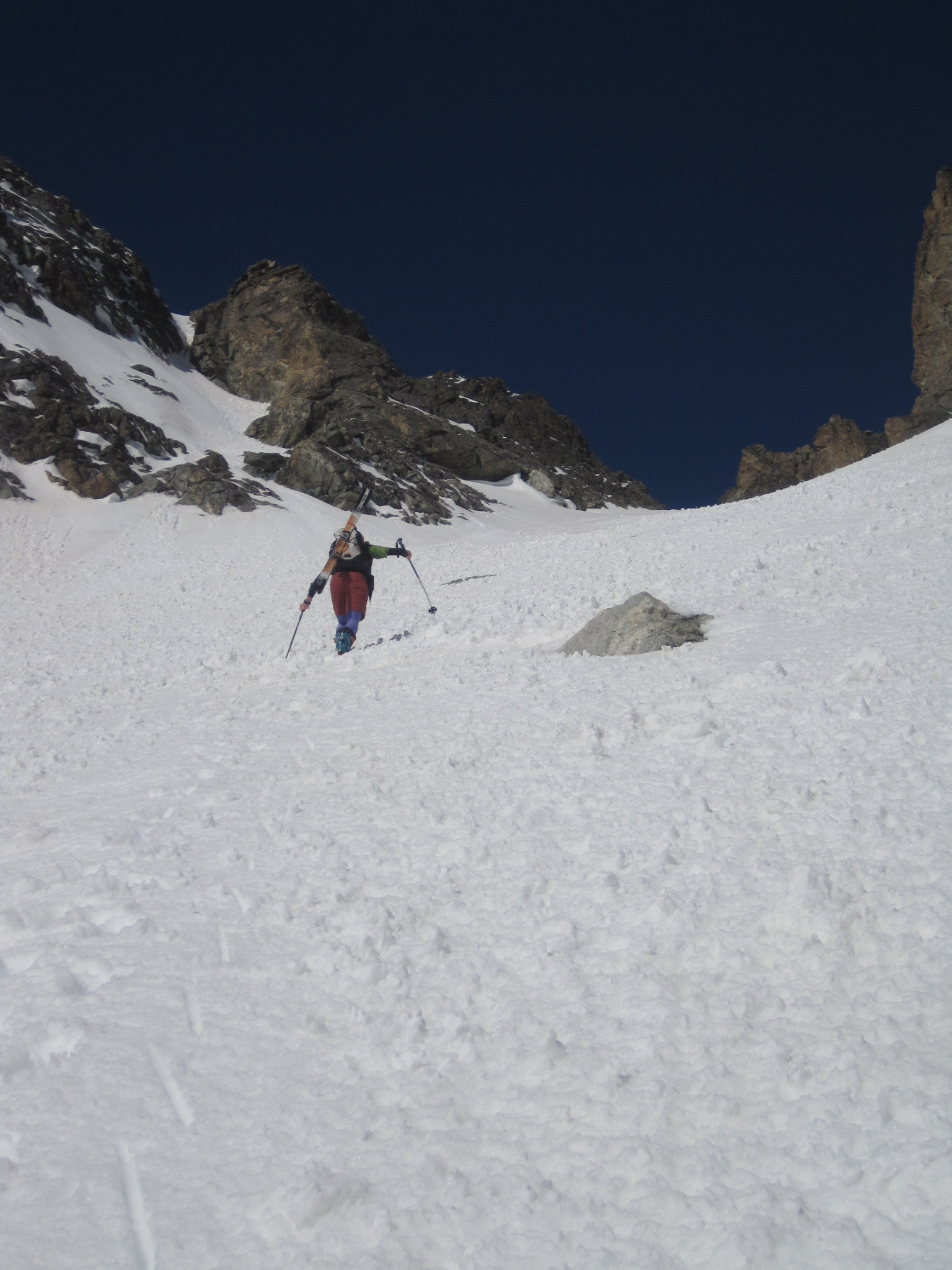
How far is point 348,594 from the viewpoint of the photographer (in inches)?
468

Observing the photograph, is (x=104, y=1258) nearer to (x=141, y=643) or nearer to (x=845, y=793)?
(x=845, y=793)

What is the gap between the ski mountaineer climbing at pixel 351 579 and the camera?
11719 millimetres

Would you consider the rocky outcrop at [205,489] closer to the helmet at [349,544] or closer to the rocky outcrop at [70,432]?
the rocky outcrop at [70,432]

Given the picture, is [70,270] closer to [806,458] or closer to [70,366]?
[70,366]

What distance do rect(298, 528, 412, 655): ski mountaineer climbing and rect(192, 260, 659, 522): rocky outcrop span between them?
3357cm

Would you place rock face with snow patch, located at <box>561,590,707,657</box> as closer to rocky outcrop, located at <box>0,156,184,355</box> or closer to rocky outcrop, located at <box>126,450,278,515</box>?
rocky outcrop, located at <box>126,450,278,515</box>

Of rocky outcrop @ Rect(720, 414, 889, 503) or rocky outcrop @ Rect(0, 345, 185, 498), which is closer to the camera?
rocky outcrop @ Rect(0, 345, 185, 498)

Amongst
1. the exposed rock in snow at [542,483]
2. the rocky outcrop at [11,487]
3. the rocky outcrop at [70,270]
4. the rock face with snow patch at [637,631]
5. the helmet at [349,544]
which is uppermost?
the rocky outcrop at [70,270]

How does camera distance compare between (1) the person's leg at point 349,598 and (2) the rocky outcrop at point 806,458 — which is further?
(2) the rocky outcrop at point 806,458

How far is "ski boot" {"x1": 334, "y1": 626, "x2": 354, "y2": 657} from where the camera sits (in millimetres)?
11227

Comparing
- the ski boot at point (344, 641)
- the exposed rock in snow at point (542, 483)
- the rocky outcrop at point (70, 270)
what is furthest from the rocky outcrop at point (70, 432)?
the ski boot at point (344, 641)

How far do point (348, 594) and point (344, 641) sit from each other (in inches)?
37.5

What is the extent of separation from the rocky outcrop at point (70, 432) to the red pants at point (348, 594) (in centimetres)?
3162

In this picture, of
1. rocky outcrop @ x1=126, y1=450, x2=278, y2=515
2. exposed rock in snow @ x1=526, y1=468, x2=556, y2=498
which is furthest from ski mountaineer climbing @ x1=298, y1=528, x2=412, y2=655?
exposed rock in snow @ x1=526, y1=468, x2=556, y2=498
